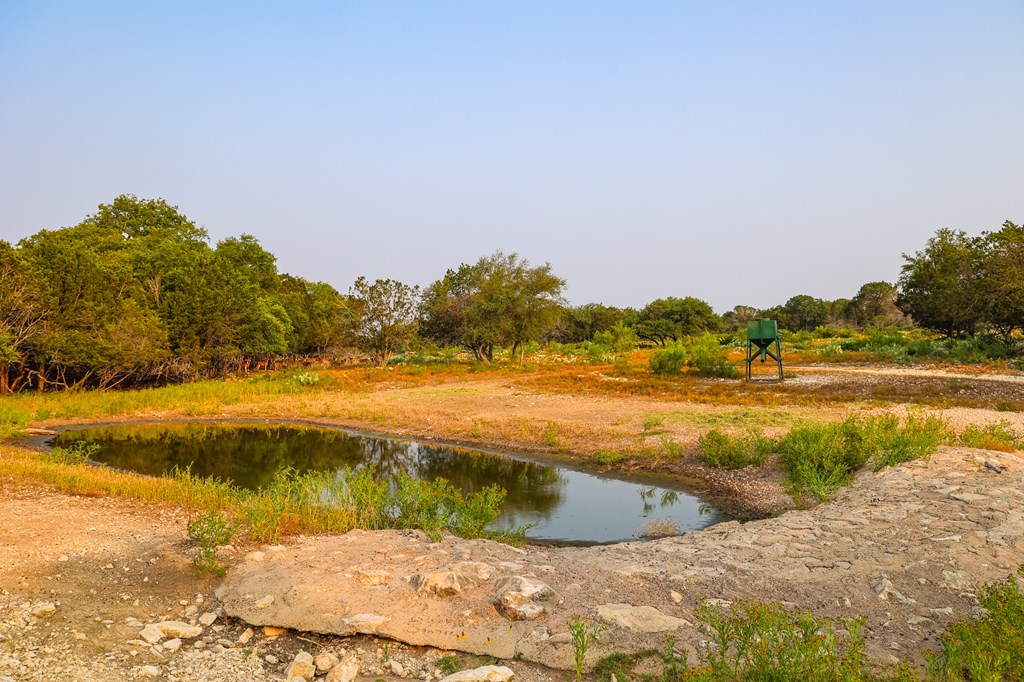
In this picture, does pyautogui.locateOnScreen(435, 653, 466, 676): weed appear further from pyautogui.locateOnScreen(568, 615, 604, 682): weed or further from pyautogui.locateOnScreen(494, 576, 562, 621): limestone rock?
pyautogui.locateOnScreen(568, 615, 604, 682): weed

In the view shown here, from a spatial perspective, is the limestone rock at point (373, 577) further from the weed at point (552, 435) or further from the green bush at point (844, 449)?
the weed at point (552, 435)

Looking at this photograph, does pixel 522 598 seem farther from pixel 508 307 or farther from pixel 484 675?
pixel 508 307

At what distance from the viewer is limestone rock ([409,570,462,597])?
5902 mm

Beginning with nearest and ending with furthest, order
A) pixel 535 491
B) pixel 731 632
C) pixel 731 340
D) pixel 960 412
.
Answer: pixel 731 632 < pixel 535 491 < pixel 960 412 < pixel 731 340

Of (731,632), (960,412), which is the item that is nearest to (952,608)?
(731,632)

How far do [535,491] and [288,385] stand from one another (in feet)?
79.3

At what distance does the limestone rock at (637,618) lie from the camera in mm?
5281

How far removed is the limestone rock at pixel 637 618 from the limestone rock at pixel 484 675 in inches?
46.9

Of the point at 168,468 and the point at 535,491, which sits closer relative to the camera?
the point at 535,491

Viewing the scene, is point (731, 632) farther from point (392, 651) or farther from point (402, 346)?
point (402, 346)

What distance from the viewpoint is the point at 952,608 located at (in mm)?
5660

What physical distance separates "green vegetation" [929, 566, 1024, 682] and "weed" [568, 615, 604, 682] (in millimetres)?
2287

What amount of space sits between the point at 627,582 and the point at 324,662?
3.06 meters

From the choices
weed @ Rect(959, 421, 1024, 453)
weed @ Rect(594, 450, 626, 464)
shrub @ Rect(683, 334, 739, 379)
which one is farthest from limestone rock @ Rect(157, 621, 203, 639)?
shrub @ Rect(683, 334, 739, 379)
